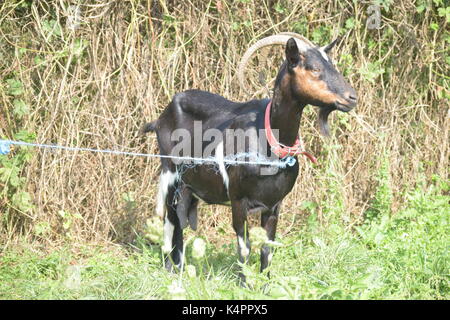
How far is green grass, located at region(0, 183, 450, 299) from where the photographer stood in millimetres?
3330

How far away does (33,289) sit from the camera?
4.11 metres

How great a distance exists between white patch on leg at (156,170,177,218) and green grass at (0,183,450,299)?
1.11 ft

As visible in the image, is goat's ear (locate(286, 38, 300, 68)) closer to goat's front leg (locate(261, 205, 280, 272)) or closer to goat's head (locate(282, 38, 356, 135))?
goat's head (locate(282, 38, 356, 135))

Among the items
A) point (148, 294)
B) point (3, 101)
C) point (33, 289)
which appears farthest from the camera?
point (3, 101)

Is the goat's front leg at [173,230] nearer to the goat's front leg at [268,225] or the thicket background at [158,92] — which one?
the thicket background at [158,92]

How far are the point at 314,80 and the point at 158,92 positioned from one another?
215 centimetres

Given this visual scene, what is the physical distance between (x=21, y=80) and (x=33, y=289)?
208cm

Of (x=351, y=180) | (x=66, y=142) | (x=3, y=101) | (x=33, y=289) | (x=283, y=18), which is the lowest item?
(x=33, y=289)

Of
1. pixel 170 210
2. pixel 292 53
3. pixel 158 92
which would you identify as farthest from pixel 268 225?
pixel 158 92

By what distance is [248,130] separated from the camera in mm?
4043

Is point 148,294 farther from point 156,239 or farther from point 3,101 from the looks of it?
point 3,101

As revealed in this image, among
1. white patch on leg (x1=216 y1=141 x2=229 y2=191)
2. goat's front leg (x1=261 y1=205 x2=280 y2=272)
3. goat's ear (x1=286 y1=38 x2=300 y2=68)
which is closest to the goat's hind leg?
white patch on leg (x1=216 y1=141 x2=229 y2=191)
